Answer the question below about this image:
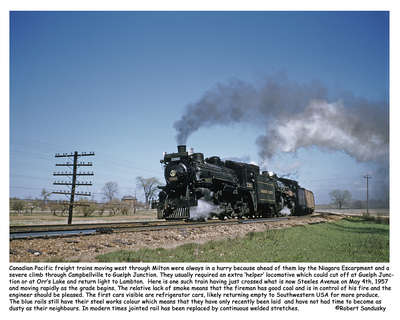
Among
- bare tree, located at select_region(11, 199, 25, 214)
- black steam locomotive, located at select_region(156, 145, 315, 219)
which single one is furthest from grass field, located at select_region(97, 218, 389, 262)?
bare tree, located at select_region(11, 199, 25, 214)

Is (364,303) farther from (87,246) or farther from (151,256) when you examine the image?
(87,246)

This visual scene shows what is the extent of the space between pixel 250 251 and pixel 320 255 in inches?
73.8

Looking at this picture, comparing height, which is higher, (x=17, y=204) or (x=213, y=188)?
(x=213, y=188)

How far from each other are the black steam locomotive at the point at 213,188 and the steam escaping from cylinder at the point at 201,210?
58 millimetres

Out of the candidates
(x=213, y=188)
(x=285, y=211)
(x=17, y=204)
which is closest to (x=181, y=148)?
(x=213, y=188)

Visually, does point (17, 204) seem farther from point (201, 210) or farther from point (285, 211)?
point (285, 211)

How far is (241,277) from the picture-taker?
6164 mm

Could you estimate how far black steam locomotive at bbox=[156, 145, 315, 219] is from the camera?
1598 centimetres

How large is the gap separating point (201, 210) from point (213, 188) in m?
1.84

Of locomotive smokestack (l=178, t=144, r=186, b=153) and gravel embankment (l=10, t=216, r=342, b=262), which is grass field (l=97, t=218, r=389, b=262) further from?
locomotive smokestack (l=178, t=144, r=186, b=153)

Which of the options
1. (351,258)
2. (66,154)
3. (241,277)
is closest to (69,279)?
(241,277)

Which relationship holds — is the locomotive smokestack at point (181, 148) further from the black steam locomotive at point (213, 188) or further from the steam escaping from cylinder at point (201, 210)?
the steam escaping from cylinder at point (201, 210)

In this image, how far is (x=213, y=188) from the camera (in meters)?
17.4

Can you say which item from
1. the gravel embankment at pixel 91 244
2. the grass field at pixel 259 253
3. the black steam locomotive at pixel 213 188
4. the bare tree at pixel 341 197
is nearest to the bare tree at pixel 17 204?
the black steam locomotive at pixel 213 188
